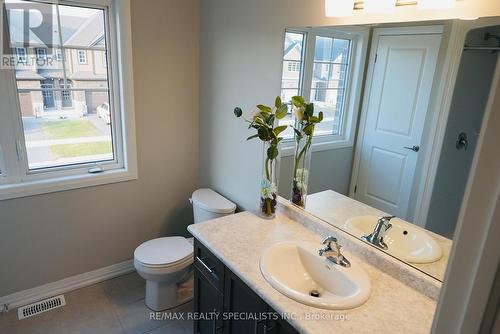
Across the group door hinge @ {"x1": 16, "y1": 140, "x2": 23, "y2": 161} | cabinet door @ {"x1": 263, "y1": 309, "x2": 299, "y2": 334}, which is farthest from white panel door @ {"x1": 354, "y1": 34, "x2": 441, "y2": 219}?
door hinge @ {"x1": 16, "y1": 140, "x2": 23, "y2": 161}

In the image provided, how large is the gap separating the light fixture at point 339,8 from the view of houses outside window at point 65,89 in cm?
160

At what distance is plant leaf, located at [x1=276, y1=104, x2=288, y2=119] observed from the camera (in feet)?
6.00

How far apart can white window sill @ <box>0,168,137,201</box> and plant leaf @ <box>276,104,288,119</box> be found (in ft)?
4.40

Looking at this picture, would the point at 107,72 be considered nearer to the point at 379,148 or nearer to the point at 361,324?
the point at 379,148

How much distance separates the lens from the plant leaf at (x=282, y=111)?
1.83m

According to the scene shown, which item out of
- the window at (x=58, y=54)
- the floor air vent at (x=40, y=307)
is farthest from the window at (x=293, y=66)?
the floor air vent at (x=40, y=307)

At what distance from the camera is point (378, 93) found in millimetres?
1526

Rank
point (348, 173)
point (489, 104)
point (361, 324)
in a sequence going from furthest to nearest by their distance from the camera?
point (348, 173) < point (361, 324) < point (489, 104)

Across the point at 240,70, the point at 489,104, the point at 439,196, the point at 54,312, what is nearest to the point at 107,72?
the point at 240,70

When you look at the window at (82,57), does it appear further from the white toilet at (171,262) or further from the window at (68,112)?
the white toilet at (171,262)

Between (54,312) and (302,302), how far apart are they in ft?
6.29

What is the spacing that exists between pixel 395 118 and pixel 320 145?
17.8 inches

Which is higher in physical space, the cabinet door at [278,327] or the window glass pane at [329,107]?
the window glass pane at [329,107]

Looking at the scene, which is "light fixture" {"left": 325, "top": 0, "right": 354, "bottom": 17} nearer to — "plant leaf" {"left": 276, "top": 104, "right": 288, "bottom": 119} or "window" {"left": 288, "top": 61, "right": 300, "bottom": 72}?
"window" {"left": 288, "top": 61, "right": 300, "bottom": 72}
